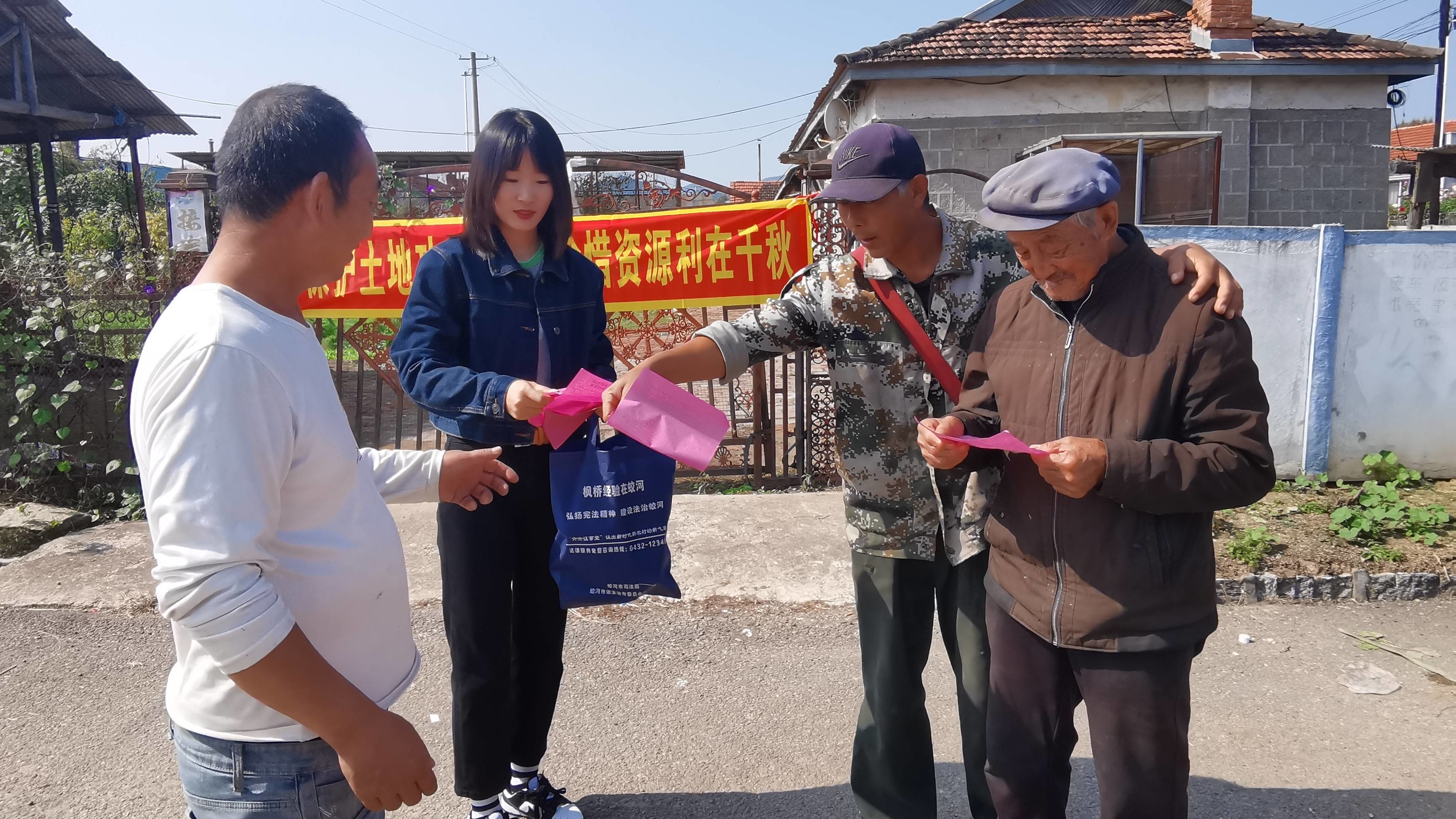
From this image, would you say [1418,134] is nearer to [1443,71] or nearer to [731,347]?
[1443,71]

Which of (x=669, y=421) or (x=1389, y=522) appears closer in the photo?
(x=669, y=421)

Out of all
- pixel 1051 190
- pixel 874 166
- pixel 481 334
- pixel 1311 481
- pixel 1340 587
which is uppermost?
pixel 874 166

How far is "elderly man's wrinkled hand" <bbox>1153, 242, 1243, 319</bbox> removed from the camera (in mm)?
1678

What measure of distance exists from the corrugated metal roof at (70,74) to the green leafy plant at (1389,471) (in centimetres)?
1301

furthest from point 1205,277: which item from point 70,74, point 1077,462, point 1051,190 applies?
point 70,74

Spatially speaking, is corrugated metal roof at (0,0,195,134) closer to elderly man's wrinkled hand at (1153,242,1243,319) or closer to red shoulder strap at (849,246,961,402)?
red shoulder strap at (849,246,961,402)

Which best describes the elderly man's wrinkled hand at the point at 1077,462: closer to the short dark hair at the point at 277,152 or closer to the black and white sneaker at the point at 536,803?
the short dark hair at the point at 277,152

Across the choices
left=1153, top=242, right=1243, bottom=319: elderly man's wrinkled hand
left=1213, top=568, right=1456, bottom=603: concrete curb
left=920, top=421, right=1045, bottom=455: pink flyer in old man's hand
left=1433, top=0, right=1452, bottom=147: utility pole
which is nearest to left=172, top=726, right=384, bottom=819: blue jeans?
left=920, top=421, right=1045, bottom=455: pink flyer in old man's hand

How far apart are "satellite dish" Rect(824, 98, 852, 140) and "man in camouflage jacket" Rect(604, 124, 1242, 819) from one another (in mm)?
8804

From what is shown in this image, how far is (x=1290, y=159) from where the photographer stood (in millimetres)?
10141

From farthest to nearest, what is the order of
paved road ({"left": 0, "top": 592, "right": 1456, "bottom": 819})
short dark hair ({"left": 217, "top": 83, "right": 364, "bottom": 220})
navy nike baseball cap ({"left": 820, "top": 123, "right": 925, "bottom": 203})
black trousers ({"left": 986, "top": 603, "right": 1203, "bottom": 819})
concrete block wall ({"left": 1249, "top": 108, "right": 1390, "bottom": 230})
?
concrete block wall ({"left": 1249, "top": 108, "right": 1390, "bottom": 230})
paved road ({"left": 0, "top": 592, "right": 1456, "bottom": 819})
navy nike baseball cap ({"left": 820, "top": 123, "right": 925, "bottom": 203})
black trousers ({"left": 986, "top": 603, "right": 1203, "bottom": 819})
short dark hair ({"left": 217, "top": 83, "right": 364, "bottom": 220})

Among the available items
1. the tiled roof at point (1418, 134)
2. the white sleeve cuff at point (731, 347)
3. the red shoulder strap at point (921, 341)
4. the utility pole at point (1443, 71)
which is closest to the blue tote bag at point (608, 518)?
the white sleeve cuff at point (731, 347)

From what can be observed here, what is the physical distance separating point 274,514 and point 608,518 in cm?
113

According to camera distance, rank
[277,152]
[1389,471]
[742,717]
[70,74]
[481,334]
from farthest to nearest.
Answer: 1. [70,74]
2. [1389,471]
3. [742,717]
4. [481,334]
5. [277,152]
